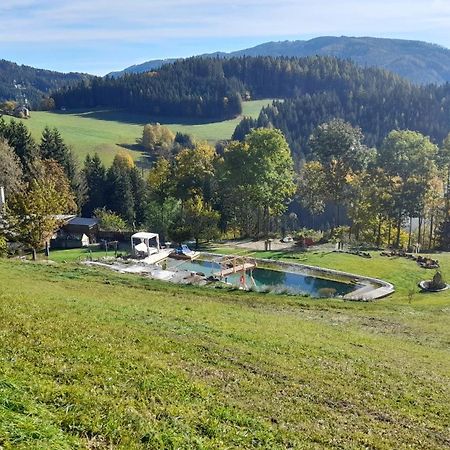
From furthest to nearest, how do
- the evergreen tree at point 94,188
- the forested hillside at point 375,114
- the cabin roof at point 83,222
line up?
the forested hillside at point 375,114, the evergreen tree at point 94,188, the cabin roof at point 83,222

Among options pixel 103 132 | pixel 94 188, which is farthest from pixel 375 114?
pixel 94 188

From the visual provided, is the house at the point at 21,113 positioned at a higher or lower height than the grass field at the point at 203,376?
→ higher

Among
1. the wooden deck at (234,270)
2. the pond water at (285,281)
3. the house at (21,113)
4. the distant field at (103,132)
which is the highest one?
the house at (21,113)

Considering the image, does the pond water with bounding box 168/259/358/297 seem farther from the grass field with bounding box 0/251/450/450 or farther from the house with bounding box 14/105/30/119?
the house with bounding box 14/105/30/119

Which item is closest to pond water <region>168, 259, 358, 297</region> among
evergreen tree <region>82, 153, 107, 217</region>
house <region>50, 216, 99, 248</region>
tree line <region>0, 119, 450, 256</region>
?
tree line <region>0, 119, 450, 256</region>

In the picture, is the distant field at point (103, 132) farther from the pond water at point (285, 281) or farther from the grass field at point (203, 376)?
the grass field at point (203, 376)

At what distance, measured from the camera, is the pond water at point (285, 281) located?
42406mm

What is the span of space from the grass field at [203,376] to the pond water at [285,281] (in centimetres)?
1469

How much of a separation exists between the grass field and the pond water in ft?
48.2

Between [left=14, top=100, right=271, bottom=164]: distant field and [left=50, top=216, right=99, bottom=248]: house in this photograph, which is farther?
[left=14, top=100, right=271, bottom=164]: distant field

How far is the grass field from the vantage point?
9.71 meters

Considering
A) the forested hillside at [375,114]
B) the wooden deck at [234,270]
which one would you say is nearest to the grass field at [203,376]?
the wooden deck at [234,270]

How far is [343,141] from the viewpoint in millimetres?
62844

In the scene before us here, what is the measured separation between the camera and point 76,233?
63.3m
